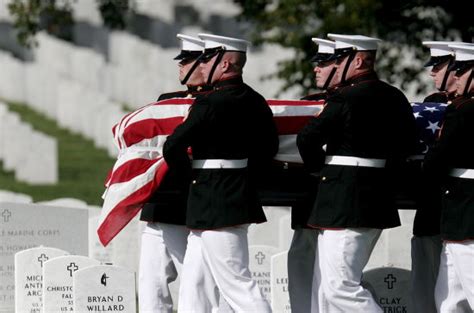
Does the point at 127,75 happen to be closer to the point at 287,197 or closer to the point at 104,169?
the point at 104,169

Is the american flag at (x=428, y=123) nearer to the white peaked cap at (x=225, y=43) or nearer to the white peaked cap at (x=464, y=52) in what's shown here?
the white peaked cap at (x=464, y=52)

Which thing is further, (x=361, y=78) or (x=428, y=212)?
(x=428, y=212)

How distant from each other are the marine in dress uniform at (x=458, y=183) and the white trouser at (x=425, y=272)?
1.26 feet

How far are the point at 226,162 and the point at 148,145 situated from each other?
765 mm

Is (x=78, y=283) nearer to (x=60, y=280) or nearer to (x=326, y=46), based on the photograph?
(x=60, y=280)

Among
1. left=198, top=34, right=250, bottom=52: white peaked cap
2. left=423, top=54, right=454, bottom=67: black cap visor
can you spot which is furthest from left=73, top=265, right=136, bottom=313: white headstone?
left=423, top=54, right=454, bottom=67: black cap visor

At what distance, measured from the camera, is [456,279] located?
9.41m

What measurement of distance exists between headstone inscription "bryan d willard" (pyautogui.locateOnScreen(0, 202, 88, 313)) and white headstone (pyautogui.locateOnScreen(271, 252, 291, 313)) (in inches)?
70.4

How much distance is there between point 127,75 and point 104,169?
709cm

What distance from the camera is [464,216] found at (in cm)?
927

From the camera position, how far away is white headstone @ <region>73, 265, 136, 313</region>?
1055cm

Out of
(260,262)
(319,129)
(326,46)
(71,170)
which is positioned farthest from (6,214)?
(71,170)

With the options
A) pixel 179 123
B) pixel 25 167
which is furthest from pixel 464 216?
pixel 25 167

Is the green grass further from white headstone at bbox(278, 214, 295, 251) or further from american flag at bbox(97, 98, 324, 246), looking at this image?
american flag at bbox(97, 98, 324, 246)
